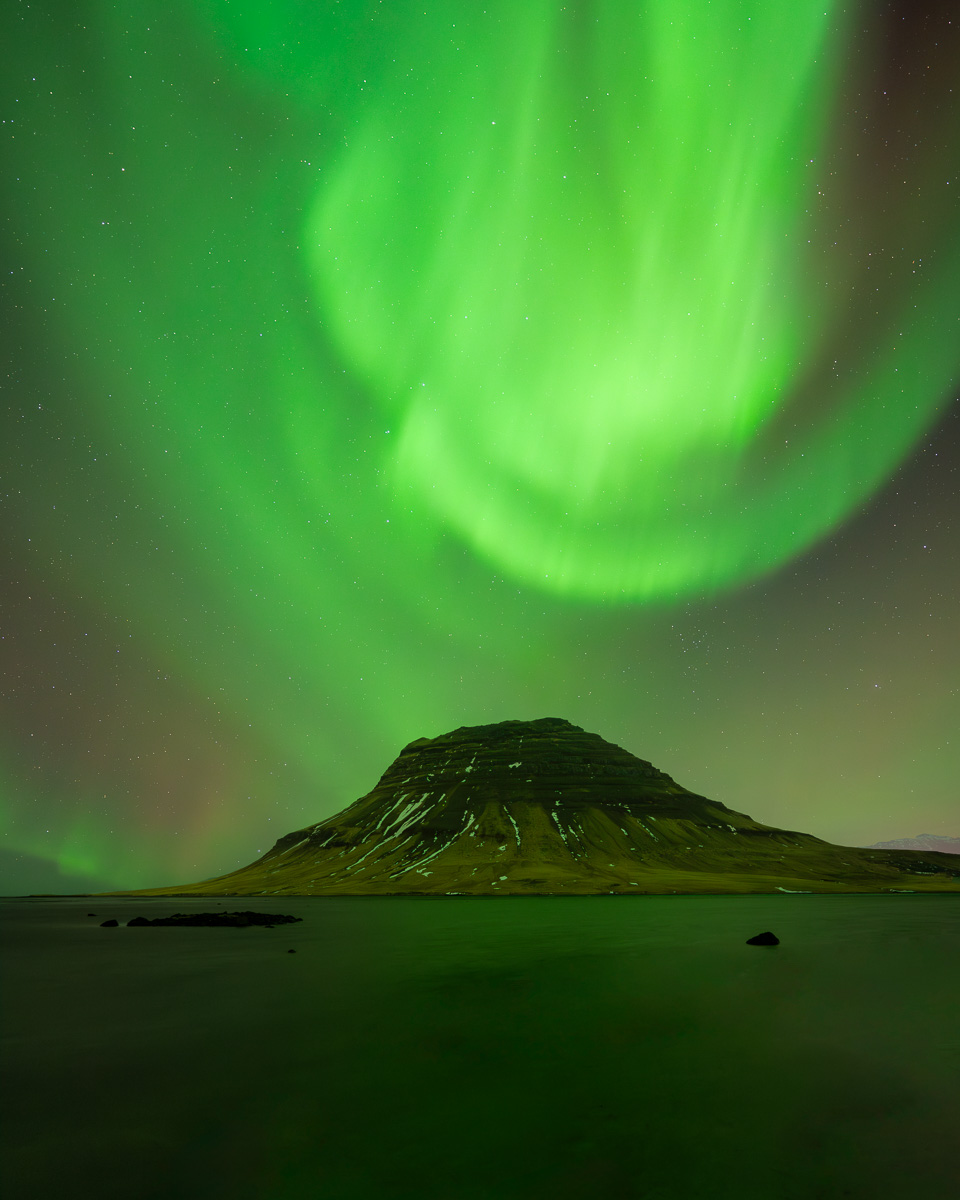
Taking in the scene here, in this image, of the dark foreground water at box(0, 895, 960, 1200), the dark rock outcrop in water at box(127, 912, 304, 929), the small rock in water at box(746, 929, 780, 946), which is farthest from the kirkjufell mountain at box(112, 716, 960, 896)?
the dark foreground water at box(0, 895, 960, 1200)

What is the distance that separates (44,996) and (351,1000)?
14265 millimetres

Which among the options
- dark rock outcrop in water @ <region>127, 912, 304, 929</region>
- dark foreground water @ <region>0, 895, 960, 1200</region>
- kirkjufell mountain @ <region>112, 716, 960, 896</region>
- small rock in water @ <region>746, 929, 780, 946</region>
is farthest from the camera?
kirkjufell mountain @ <region>112, 716, 960, 896</region>

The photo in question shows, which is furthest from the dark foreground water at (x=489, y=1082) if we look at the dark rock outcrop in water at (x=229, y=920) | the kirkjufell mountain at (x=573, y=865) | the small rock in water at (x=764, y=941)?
the kirkjufell mountain at (x=573, y=865)

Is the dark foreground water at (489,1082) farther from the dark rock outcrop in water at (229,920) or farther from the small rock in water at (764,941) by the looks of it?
the dark rock outcrop in water at (229,920)

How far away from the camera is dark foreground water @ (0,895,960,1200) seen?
31.2ft

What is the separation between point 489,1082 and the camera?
14.1 metres

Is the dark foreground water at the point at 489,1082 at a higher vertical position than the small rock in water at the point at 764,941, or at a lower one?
higher

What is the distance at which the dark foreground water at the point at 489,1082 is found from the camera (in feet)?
31.2

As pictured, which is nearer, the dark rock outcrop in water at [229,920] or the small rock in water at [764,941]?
the small rock in water at [764,941]

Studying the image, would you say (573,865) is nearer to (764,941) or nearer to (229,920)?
Answer: (229,920)

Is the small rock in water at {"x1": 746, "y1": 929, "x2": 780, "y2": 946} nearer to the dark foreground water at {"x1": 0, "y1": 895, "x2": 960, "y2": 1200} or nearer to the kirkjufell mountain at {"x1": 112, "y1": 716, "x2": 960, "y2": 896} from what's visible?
the dark foreground water at {"x1": 0, "y1": 895, "x2": 960, "y2": 1200}

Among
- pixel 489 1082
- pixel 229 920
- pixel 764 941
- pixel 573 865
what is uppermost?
pixel 573 865

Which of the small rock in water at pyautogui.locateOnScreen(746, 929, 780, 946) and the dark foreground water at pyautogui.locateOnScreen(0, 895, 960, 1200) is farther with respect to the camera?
the small rock in water at pyautogui.locateOnScreen(746, 929, 780, 946)

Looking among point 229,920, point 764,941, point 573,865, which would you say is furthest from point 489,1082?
point 573,865
